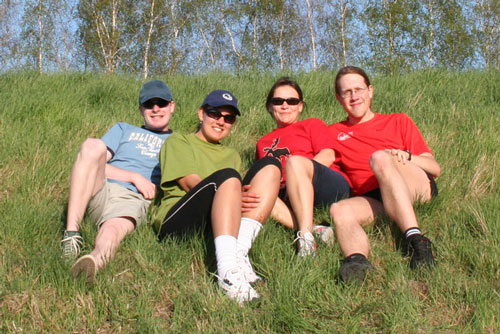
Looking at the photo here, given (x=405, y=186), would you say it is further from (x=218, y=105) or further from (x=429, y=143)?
(x=429, y=143)

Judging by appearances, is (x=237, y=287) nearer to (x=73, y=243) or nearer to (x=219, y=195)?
(x=219, y=195)

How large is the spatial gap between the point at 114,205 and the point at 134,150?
2.16 ft

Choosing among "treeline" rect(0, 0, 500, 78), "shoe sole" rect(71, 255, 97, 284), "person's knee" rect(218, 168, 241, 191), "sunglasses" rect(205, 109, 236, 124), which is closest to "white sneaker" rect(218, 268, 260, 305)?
"person's knee" rect(218, 168, 241, 191)

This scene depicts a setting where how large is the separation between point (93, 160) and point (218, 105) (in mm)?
1025

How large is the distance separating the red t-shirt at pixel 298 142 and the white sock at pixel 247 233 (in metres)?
0.84

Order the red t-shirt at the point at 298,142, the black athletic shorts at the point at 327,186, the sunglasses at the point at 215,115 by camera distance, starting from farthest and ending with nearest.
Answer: the red t-shirt at the point at 298,142, the sunglasses at the point at 215,115, the black athletic shorts at the point at 327,186

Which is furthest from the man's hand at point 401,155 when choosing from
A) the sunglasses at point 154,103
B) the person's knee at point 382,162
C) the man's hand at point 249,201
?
the sunglasses at point 154,103

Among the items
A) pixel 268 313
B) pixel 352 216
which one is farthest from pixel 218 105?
pixel 268 313

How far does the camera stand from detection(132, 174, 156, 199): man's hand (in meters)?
3.55

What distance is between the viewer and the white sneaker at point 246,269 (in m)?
2.56

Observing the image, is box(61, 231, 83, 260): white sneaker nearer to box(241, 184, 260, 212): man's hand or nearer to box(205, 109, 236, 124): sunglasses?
box(241, 184, 260, 212): man's hand

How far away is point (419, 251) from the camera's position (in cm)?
271

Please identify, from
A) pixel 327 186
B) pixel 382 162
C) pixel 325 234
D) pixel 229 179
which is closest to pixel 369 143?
pixel 327 186

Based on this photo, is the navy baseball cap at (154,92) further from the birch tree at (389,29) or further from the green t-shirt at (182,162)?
the birch tree at (389,29)
